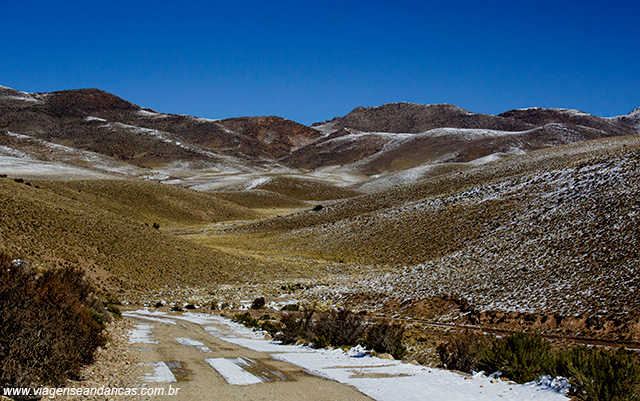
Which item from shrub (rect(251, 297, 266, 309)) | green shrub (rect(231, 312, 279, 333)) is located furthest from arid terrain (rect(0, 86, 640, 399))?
green shrub (rect(231, 312, 279, 333))

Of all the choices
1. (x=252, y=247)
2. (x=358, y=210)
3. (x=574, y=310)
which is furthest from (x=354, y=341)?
(x=358, y=210)

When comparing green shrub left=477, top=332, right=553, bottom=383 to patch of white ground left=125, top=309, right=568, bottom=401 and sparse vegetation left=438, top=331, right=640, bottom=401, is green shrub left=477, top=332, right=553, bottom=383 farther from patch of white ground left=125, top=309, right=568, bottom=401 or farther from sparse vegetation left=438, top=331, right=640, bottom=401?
patch of white ground left=125, top=309, right=568, bottom=401

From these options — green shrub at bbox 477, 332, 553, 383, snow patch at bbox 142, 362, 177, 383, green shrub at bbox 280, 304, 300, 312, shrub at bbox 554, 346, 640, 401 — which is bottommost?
green shrub at bbox 280, 304, 300, 312

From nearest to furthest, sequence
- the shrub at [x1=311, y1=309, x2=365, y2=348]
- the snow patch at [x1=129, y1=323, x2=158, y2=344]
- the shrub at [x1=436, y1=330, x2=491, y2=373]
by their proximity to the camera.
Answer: the shrub at [x1=436, y1=330, x2=491, y2=373]
the snow patch at [x1=129, y1=323, x2=158, y2=344]
the shrub at [x1=311, y1=309, x2=365, y2=348]

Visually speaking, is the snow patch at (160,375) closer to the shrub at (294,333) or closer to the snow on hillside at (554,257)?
the shrub at (294,333)

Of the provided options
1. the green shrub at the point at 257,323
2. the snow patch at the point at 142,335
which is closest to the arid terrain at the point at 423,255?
the snow patch at the point at 142,335

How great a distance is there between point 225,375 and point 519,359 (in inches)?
212

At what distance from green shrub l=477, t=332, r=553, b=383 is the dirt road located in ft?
9.75

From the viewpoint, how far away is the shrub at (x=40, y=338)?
19.0 feet

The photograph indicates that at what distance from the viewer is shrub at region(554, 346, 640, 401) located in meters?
6.22

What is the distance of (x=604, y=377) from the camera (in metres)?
6.51

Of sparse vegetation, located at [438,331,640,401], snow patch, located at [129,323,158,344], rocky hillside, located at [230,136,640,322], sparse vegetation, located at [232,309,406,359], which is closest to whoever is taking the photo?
sparse vegetation, located at [438,331,640,401]

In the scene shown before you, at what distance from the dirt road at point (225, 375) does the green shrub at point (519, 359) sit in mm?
2972

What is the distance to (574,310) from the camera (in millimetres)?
15750
